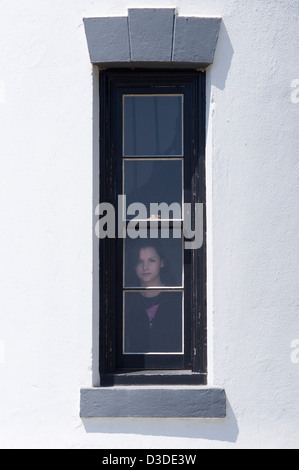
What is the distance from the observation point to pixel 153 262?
5340 millimetres

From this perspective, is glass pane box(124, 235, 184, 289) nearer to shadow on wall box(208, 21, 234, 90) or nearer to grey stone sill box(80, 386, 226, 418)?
grey stone sill box(80, 386, 226, 418)

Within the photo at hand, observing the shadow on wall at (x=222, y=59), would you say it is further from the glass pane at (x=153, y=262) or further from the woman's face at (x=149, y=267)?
the woman's face at (x=149, y=267)

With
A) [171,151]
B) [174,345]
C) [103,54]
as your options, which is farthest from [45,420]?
→ [103,54]

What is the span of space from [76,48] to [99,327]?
5.42 feet

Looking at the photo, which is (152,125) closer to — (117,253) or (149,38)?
(149,38)

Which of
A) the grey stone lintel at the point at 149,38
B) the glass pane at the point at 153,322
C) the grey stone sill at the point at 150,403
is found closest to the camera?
the grey stone sill at the point at 150,403

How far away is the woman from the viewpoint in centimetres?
527

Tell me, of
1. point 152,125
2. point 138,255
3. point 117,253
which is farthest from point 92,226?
point 152,125

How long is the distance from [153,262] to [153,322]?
0.36 metres

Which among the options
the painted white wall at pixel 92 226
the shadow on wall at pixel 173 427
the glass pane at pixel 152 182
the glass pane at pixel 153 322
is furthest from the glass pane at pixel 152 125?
the shadow on wall at pixel 173 427

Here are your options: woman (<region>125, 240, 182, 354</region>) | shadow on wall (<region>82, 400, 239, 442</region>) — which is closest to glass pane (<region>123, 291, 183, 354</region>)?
woman (<region>125, 240, 182, 354</region>)

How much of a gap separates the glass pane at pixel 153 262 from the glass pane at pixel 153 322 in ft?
0.25

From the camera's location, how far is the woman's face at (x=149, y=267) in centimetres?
533

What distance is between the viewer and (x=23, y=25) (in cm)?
522
